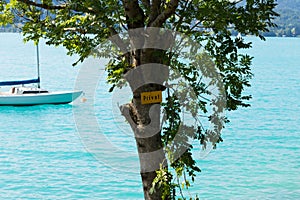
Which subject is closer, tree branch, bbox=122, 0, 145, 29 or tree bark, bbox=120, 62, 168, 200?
tree branch, bbox=122, 0, 145, 29

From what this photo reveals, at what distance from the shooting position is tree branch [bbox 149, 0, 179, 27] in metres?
5.29

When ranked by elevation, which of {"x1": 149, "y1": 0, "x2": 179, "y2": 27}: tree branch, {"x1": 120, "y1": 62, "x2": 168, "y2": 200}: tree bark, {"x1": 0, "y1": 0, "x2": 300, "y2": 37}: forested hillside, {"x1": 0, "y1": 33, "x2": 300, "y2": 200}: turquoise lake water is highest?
{"x1": 0, "y1": 0, "x2": 300, "y2": 37}: forested hillside

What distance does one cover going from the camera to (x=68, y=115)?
27.8 meters

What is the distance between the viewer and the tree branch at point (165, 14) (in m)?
5.29

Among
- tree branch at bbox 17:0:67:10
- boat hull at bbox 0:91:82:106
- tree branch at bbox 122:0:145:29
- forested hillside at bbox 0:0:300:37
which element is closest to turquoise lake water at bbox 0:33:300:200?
boat hull at bbox 0:91:82:106

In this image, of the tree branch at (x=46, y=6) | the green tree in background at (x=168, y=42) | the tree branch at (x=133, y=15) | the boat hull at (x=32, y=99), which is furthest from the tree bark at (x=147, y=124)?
the boat hull at (x=32, y=99)

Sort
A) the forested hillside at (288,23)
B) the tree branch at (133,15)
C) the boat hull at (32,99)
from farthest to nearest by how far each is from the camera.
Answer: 1. the forested hillside at (288,23)
2. the boat hull at (32,99)
3. the tree branch at (133,15)

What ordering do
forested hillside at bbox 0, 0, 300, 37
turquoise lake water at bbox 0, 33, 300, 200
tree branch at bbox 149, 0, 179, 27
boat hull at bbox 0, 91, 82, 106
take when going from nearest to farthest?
tree branch at bbox 149, 0, 179, 27 < turquoise lake water at bbox 0, 33, 300, 200 < boat hull at bbox 0, 91, 82, 106 < forested hillside at bbox 0, 0, 300, 37

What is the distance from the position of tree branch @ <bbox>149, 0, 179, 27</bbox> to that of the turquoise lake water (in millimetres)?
2080

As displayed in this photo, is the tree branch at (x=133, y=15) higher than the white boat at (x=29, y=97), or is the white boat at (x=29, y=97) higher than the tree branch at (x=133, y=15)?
the tree branch at (x=133, y=15)

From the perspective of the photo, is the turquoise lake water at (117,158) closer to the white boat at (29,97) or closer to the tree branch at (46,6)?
the white boat at (29,97)

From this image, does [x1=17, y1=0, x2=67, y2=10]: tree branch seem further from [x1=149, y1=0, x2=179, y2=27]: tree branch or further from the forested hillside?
the forested hillside

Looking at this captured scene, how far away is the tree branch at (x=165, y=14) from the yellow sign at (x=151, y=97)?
0.64m

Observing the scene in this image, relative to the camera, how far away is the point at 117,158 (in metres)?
16.7
